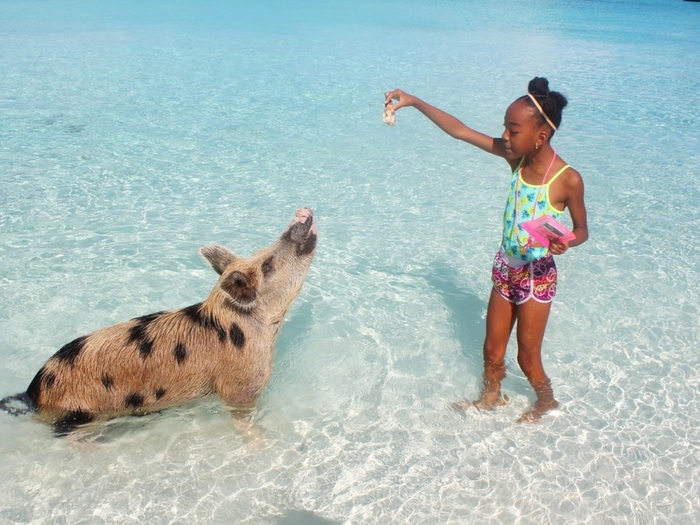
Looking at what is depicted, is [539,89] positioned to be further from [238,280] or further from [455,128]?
[238,280]

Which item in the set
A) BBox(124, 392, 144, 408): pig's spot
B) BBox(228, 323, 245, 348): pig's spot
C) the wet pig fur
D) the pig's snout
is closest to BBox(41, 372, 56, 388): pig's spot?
the wet pig fur

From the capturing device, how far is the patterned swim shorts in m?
4.14

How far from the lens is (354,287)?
6.31 meters

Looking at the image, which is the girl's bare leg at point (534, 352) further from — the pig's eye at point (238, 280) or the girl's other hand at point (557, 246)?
the pig's eye at point (238, 280)

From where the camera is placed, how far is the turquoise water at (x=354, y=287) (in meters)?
4.06

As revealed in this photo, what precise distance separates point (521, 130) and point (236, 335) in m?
2.15

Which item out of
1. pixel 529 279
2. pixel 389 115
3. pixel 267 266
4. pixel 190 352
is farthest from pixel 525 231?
pixel 190 352

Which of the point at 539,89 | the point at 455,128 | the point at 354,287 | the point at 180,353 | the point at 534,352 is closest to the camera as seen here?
the point at 539,89

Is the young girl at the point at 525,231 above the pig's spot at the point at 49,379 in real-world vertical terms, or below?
above

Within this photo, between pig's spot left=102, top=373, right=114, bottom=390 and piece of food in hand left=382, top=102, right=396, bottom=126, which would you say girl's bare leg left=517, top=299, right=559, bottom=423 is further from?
pig's spot left=102, top=373, right=114, bottom=390

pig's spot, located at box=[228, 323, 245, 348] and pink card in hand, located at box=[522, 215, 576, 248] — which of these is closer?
pink card in hand, located at box=[522, 215, 576, 248]

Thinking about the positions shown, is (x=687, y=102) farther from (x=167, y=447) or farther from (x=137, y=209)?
(x=167, y=447)

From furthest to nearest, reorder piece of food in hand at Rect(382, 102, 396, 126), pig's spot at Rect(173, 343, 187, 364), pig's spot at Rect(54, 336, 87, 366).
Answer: piece of food in hand at Rect(382, 102, 396, 126) < pig's spot at Rect(173, 343, 187, 364) < pig's spot at Rect(54, 336, 87, 366)

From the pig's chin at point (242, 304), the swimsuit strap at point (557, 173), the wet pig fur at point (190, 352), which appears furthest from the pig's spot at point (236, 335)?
the swimsuit strap at point (557, 173)
